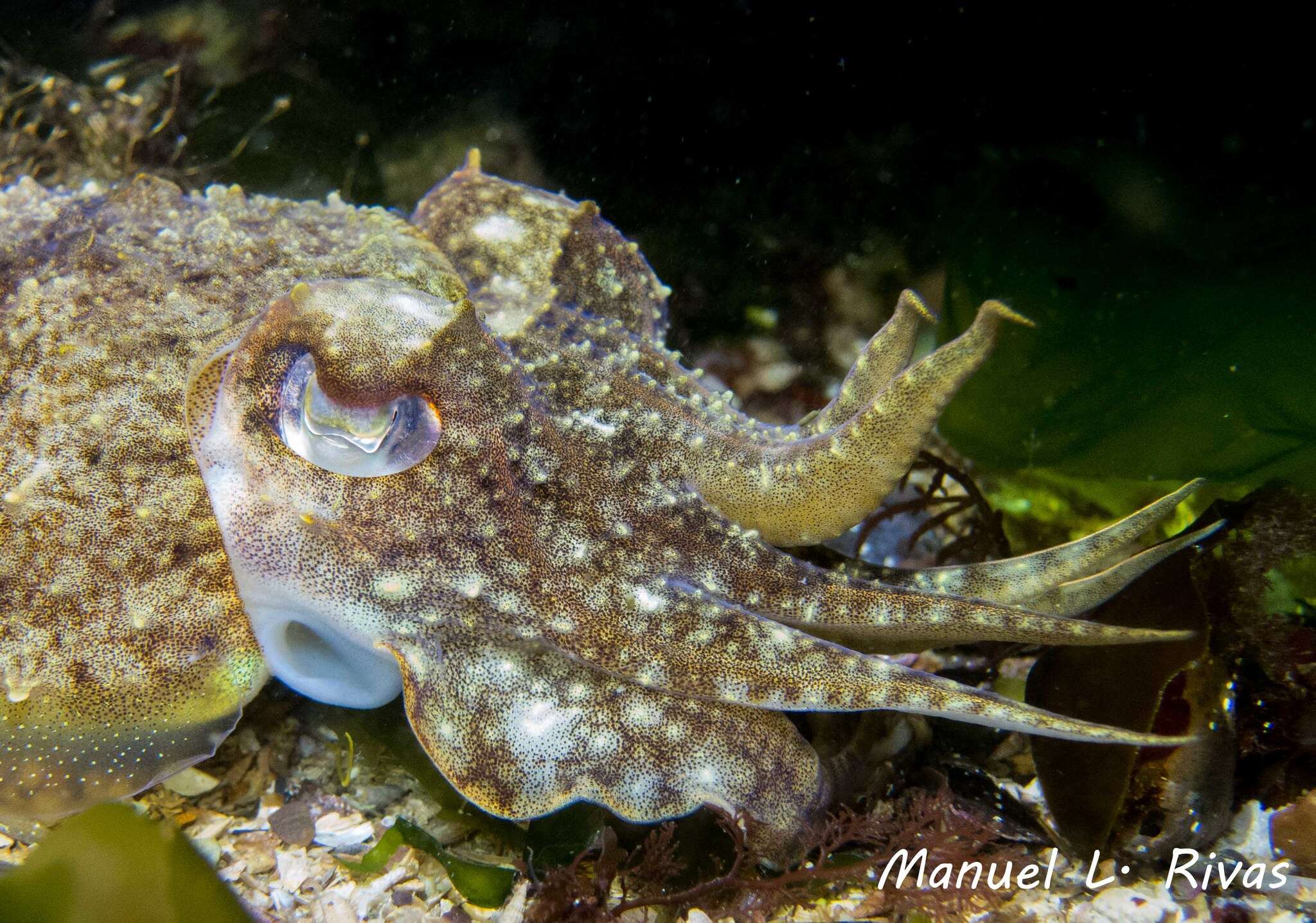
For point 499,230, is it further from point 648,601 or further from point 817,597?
point 817,597

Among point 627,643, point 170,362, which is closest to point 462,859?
point 627,643

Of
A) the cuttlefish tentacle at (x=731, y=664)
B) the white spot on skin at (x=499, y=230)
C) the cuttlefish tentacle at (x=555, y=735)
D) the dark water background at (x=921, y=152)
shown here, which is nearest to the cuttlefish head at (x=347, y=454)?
the cuttlefish tentacle at (x=555, y=735)

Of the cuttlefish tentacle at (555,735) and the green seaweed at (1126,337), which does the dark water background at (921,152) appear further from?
the cuttlefish tentacle at (555,735)

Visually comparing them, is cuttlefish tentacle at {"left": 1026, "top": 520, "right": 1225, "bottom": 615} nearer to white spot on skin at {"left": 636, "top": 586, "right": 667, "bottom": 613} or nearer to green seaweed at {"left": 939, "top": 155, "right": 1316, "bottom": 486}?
green seaweed at {"left": 939, "top": 155, "right": 1316, "bottom": 486}

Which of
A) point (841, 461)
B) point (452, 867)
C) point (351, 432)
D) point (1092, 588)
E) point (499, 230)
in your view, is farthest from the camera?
point (499, 230)

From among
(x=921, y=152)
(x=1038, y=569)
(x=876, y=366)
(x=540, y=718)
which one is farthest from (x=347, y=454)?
(x=921, y=152)

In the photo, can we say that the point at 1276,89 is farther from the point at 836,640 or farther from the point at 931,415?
the point at 836,640
